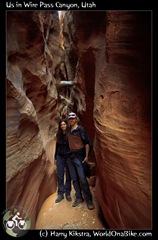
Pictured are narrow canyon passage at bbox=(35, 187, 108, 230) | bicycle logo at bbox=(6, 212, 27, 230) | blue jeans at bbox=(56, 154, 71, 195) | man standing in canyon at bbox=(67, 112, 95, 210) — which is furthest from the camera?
blue jeans at bbox=(56, 154, 71, 195)

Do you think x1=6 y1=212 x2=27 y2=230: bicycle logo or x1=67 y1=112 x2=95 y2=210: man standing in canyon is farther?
x1=67 y1=112 x2=95 y2=210: man standing in canyon

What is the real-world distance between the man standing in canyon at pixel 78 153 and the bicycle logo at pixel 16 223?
2.00 meters

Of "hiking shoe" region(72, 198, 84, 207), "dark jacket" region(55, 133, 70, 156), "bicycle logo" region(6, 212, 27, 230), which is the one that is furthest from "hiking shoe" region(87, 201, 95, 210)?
"bicycle logo" region(6, 212, 27, 230)

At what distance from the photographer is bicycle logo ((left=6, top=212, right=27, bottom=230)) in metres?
2.56

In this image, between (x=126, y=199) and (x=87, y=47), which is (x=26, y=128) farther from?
(x=87, y=47)

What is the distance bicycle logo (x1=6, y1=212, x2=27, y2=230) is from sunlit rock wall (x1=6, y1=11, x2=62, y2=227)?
0.37 m

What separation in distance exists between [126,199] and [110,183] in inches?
22.1

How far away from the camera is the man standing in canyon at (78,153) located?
4574 mm

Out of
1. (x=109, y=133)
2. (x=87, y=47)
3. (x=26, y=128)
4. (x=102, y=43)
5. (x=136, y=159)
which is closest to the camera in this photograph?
(x=136, y=159)

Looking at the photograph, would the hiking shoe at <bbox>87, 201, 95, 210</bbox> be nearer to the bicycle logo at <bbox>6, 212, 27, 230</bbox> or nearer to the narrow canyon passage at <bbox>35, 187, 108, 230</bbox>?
the narrow canyon passage at <bbox>35, 187, 108, 230</bbox>

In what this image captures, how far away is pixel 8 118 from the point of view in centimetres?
324

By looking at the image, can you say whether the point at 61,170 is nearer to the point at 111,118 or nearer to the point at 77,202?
the point at 77,202

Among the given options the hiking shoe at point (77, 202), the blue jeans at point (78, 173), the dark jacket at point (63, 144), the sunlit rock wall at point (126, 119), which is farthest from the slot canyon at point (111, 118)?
the hiking shoe at point (77, 202)
